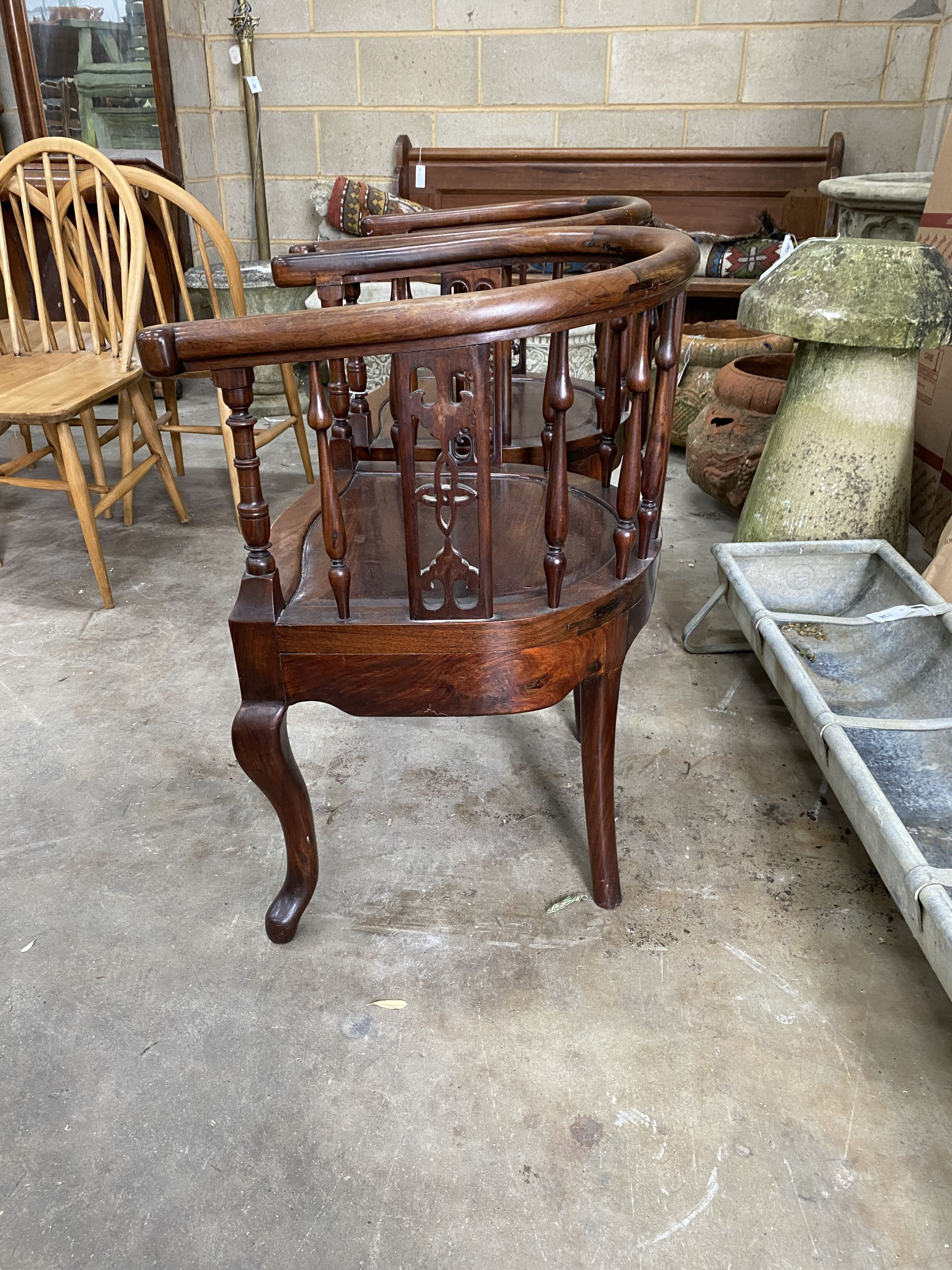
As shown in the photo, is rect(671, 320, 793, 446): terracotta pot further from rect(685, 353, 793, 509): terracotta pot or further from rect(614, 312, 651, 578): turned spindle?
rect(614, 312, 651, 578): turned spindle

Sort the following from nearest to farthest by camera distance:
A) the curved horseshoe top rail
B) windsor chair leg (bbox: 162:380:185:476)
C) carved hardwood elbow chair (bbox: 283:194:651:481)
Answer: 1. the curved horseshoe top rail
2. carved hardwood elbow chair (bbox: 283:194:651:481)
3. windsor chair leg (bbox: 162:380:185:476)

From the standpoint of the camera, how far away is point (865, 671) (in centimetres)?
169

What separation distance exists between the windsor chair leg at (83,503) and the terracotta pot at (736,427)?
5.55 ft

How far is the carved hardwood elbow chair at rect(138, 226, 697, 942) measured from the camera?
86 centimetres

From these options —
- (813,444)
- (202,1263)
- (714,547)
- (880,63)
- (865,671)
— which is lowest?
(202,1263)

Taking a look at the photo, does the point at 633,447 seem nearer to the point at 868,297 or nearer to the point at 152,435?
the point at 868,297

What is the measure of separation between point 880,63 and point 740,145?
1.95 ft

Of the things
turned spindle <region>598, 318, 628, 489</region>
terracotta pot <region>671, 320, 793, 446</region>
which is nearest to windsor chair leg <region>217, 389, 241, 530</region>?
turned spindle <region>598, 318, 628, 489</region>

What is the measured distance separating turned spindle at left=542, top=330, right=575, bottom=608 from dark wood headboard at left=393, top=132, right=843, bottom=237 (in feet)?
11.0

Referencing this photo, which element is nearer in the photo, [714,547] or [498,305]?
[498,305]

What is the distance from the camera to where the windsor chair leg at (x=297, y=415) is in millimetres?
2559

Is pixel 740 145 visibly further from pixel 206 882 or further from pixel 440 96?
pixel 206 882

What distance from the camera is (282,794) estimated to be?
1123 mm

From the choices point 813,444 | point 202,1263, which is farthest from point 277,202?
point 202,1263
